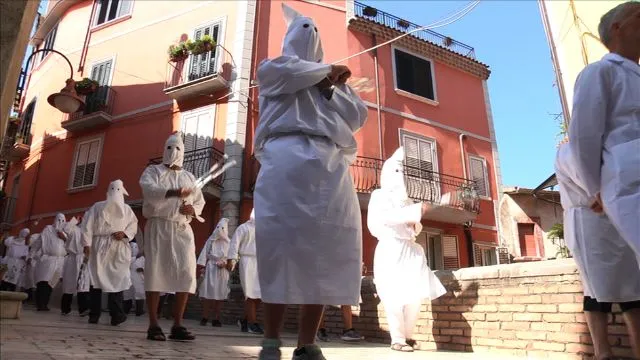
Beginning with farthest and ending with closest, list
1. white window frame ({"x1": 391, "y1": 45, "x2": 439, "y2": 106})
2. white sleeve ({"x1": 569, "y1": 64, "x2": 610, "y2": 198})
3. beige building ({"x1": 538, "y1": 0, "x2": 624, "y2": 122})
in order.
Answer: white window frame ({"x1": 391, "y1": 45, "x2": 439, "y2": 106}) < beige building ({"x1": 538, "y1": 0, "x2": 624, "y2": 122}) < white sleeve ({"x1": 569, "y1": 64, "x2": 610, "y2": 198})

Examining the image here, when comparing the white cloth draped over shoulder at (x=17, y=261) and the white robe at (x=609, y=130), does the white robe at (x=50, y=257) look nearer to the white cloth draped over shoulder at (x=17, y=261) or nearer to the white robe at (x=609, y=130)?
the white cloth draped over shoulder at (x=17, y=261)

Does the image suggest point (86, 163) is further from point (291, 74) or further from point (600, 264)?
point (600, 264)

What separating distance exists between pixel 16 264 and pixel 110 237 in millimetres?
7346

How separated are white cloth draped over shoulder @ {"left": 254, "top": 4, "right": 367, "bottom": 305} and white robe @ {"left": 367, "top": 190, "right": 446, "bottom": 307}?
286 centimetres

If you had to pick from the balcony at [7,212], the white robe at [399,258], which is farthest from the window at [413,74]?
the balcony at [7,212]

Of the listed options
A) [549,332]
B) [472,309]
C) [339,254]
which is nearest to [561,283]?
[549,332]

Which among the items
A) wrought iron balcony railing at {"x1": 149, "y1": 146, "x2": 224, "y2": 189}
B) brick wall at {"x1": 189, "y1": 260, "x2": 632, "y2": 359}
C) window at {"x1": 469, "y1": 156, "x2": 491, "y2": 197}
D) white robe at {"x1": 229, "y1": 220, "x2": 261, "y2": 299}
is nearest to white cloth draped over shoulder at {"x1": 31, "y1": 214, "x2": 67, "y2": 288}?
wrought iron balcony railing at {"x1": 149, "y1": 146, "x2": 224, "y2": 189}

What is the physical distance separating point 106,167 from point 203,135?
4.06 metres

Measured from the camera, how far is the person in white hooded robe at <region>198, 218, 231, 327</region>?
938 centimetres

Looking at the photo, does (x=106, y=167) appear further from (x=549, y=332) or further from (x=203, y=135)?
(x=549, y=332)

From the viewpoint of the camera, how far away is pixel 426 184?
52.2 ft

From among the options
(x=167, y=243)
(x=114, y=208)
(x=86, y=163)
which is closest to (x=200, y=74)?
(x=86, y=163)

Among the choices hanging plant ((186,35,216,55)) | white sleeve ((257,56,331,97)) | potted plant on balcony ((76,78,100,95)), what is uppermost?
hanging plant ((186,35,216,55))

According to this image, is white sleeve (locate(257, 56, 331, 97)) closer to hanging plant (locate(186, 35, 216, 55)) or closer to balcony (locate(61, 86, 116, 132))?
hanging plant (locate(186, 35, 216, 55))
